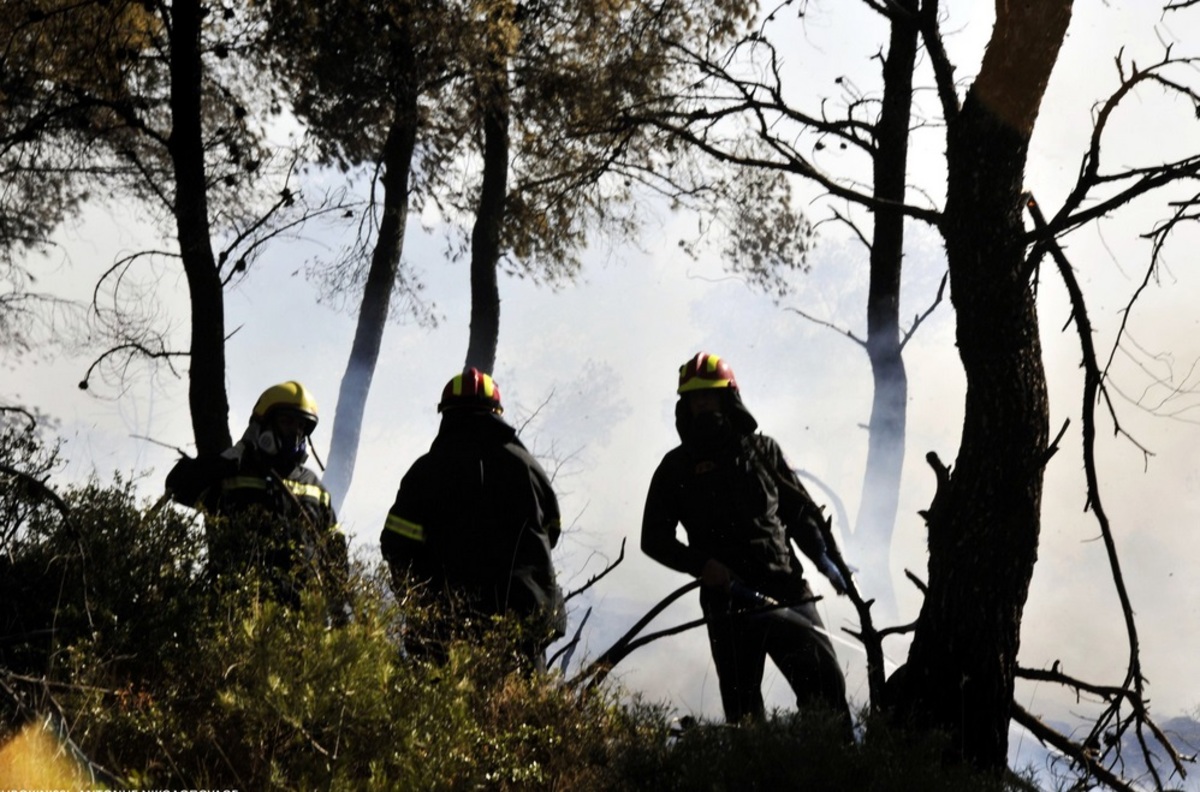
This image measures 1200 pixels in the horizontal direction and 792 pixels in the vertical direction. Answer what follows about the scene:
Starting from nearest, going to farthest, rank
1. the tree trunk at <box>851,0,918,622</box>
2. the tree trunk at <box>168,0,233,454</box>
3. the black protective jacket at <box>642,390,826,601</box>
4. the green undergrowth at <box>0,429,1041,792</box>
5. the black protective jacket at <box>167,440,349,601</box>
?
the green undergrowth at <box>0,429,1041,792</box>, the black protective jacket at <box>167,440,349,601</box>, the black protective jacket at <box>642,390,826,601</box>, the tree trunk at <box>168,0,233,454</box>, the tree trunk at <box>851,0,918,622</box>

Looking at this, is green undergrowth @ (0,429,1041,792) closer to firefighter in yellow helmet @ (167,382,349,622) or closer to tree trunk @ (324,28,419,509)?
firefighter in yellow helmet @ (167,382,349,622)

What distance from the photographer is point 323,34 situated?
10062 mm

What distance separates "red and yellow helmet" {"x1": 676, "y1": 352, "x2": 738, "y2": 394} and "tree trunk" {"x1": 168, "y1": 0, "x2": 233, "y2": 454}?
316 cm

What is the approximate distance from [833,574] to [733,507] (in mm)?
576

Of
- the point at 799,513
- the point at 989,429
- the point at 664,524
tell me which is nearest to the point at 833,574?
the point at 799,513

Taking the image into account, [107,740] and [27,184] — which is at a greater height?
[27,184]

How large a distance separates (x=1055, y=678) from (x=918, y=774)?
1.87 m

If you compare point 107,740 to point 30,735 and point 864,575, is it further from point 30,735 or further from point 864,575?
point 864,575

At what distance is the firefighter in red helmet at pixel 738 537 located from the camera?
604cm

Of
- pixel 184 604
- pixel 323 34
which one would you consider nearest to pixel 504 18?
pixel 323 34

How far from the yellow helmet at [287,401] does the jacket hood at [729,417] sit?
180 cm

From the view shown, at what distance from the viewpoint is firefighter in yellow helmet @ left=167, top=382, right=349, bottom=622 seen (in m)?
5.44

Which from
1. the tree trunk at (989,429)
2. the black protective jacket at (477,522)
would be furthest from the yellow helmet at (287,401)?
the tree trunk at (989,429)

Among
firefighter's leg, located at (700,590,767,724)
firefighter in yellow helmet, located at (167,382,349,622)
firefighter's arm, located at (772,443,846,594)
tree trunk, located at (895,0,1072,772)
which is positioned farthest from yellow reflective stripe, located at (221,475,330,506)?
tree trunk, located at (895,0,1072,772)
